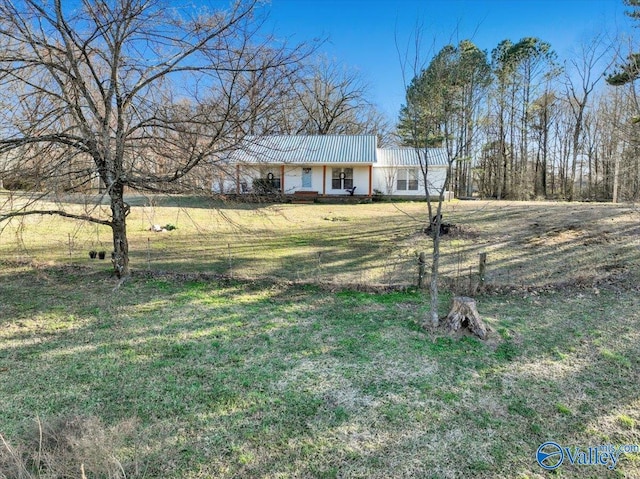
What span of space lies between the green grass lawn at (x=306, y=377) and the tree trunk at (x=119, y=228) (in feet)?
0.96

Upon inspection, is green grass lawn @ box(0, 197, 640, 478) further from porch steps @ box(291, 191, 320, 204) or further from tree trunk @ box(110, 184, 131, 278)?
porch steps @ box(291, 191, 320, 204)

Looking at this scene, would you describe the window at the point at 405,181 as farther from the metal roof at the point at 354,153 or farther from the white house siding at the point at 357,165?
Result: the metal roof at the point at 354,153

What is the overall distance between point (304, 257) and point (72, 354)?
5.54m

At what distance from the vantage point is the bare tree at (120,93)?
490cm

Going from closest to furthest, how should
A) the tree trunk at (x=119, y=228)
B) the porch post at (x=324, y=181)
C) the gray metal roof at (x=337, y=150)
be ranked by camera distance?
the tree trunk at (x=119, y=228)
the gray metal roof at (x=337, y=150)
the porch post at (x=324, y=181)

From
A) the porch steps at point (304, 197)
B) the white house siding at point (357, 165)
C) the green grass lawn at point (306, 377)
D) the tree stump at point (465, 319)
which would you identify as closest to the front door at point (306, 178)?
the white house siding at point (357, 165)

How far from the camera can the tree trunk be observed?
5985 mm

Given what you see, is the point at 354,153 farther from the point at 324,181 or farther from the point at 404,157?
the point at 404,157

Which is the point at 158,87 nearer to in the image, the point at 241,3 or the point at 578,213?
the point at 241,3

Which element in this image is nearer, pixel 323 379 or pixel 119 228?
pixel 323 379
